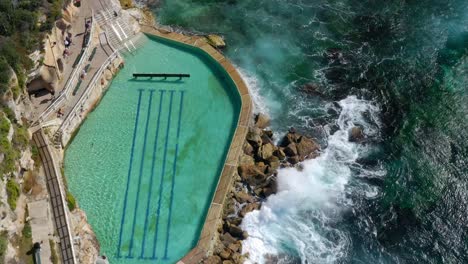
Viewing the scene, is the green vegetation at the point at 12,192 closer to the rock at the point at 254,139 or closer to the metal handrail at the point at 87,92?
the metal handrail at the point at 87,92

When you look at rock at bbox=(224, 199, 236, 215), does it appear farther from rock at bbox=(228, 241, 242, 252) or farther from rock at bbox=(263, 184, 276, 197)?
rock at bbox=(263, 184, 276, 197)

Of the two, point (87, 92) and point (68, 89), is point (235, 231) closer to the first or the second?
point (87, 92)

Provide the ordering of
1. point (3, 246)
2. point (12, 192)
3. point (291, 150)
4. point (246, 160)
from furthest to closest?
point (291, 150) < point (246, 160) < point (12, 192) < point (3, 246)

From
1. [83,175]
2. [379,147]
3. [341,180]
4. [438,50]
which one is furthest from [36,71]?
[438,50]

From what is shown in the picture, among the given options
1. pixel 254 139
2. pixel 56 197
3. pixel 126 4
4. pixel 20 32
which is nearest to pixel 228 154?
pixel 254 139

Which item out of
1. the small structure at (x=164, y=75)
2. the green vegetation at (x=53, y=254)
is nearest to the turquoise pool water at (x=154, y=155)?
the small structure at (x=164, y=75)

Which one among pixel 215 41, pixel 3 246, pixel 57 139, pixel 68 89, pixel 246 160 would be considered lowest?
pixel 3 246
